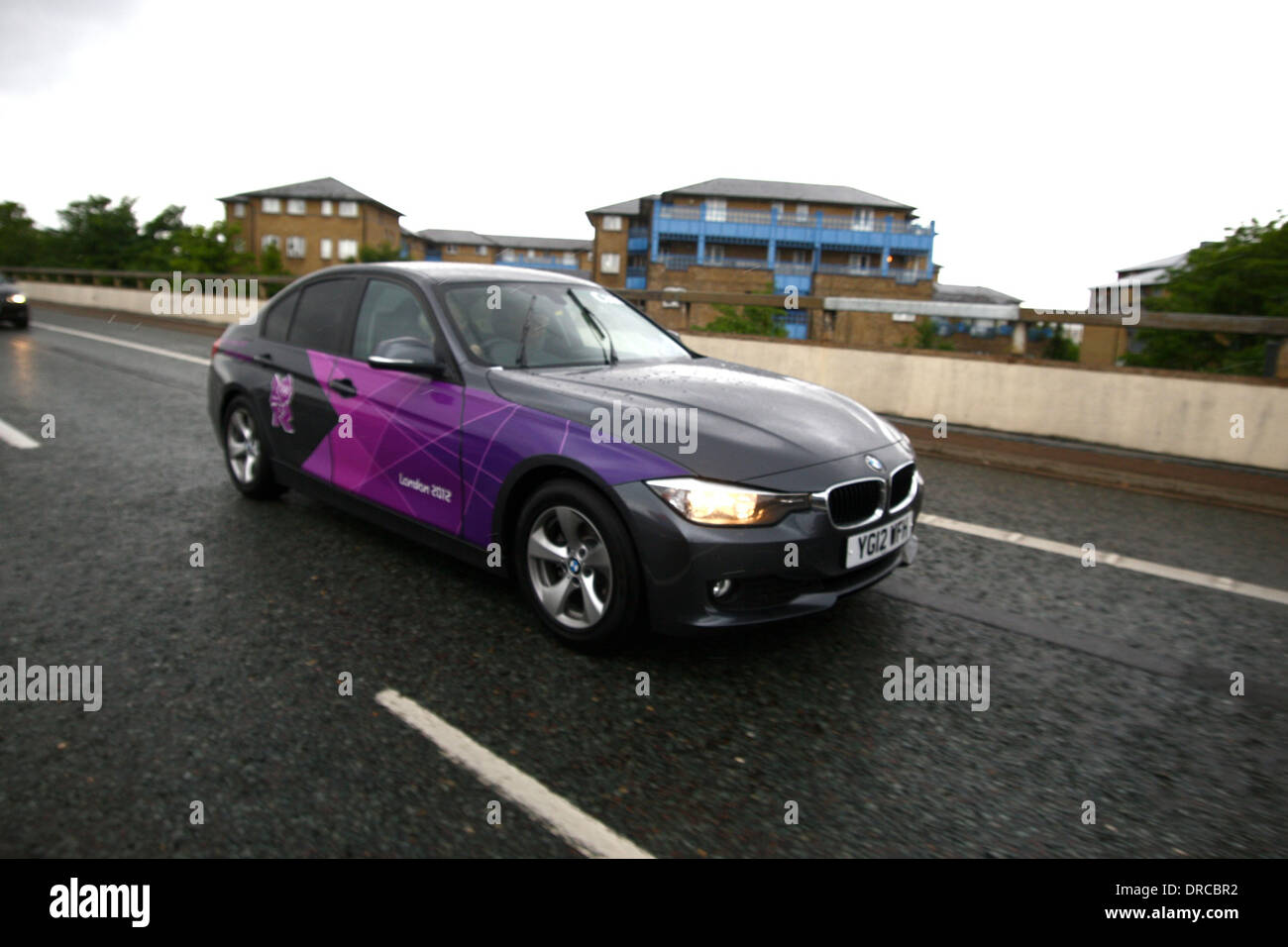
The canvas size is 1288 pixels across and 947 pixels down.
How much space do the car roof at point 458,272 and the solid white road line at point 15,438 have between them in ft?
13.6

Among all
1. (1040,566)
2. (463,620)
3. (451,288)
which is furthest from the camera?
(1040,566)

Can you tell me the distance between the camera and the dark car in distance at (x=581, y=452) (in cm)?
334

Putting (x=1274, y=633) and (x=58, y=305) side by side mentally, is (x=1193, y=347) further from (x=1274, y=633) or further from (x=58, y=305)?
(x=58, y=305)

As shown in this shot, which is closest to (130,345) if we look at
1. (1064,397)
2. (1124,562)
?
(1064,397)

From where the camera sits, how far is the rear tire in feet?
18.9

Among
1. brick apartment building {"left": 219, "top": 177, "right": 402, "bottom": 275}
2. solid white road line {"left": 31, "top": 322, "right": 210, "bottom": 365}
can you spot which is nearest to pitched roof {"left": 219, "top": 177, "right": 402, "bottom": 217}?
brick apartment building {"left": 219, "top": 177, "right": 402, "bottom": 275}

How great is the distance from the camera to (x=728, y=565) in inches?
129

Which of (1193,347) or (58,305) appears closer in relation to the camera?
(1193,347)

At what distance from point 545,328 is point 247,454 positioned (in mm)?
2637

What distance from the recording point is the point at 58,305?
1358 inches

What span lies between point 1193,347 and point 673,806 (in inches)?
284
